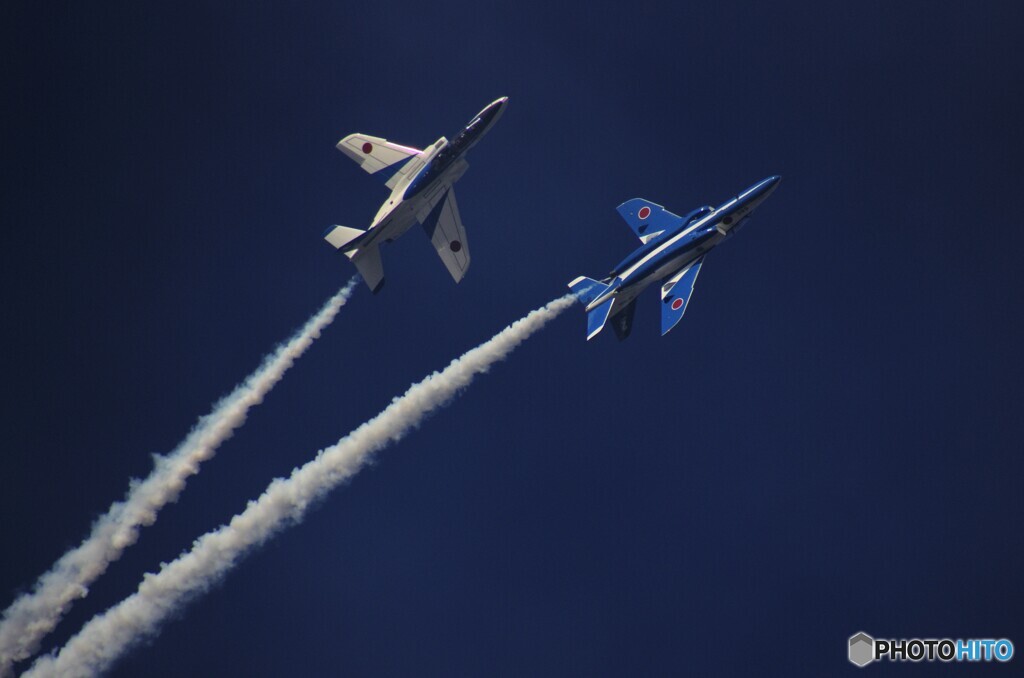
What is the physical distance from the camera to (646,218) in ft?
191

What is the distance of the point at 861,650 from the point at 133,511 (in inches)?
1571

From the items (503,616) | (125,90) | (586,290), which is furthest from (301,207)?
(503,616)

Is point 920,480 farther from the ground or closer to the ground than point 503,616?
closer to the ground

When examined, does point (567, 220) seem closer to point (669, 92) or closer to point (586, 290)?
point (669, 92)

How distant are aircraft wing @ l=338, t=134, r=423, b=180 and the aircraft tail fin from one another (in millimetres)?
4195

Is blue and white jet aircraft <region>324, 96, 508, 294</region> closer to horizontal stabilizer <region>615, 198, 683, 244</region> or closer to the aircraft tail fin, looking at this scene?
the aircraft tail fin

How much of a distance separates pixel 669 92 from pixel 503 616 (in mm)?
36655

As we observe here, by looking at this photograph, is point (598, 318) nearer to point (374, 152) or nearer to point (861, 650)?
point (374, 152)

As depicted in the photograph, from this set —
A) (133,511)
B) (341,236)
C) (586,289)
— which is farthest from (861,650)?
(133,511)

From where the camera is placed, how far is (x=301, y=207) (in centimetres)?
7256

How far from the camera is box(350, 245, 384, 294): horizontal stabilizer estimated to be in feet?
184

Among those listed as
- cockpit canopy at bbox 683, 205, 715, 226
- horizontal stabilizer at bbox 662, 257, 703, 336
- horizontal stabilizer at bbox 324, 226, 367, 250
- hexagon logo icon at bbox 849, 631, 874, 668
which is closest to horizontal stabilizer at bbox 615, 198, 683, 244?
cockpit canopy at bbox 683, 205, 715, 226

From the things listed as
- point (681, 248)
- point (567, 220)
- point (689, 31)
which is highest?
point (689, 31)

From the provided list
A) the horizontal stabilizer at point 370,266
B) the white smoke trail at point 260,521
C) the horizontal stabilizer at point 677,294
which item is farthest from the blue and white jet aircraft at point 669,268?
the horizontal stabilizer at point 370,266
